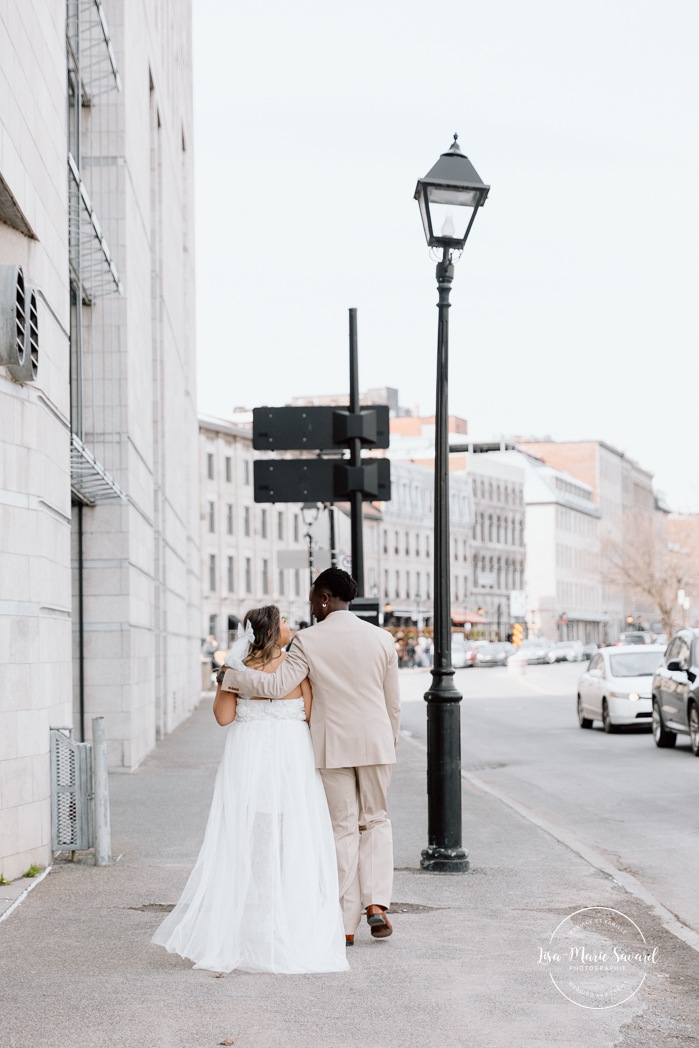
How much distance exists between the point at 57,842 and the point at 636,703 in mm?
16998

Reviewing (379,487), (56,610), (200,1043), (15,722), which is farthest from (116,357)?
(200,1043)

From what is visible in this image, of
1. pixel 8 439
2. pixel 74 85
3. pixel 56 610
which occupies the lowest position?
pixel 56 610

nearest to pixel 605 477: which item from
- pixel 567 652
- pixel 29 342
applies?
pixel 567 652

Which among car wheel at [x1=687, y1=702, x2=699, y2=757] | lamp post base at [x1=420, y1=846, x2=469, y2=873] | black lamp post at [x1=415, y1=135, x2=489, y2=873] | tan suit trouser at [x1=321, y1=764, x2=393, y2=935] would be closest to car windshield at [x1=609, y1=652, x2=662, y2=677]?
car wheel at [x1=687, y1=702, x2=699, y2=757]

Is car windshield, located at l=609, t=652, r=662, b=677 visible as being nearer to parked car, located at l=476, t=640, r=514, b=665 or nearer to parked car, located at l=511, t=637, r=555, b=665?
parked car, located at l=476, t=640, r=514, b=665

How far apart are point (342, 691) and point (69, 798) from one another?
12.8 feet

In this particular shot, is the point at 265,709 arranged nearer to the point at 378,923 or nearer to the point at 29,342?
the point at 378,923

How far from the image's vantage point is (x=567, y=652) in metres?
92.6

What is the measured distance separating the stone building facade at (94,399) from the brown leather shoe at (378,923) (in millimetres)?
2993

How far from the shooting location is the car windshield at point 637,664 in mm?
26844

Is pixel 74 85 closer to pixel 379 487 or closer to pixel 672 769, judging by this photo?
pixel 379 487

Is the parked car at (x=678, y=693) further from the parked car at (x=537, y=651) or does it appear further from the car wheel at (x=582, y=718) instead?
the parked car at (x=537, y=651)

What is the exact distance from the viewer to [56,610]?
36.9ft

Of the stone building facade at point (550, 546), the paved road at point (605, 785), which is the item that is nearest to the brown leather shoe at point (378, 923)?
the paved road at point (605, 785)
